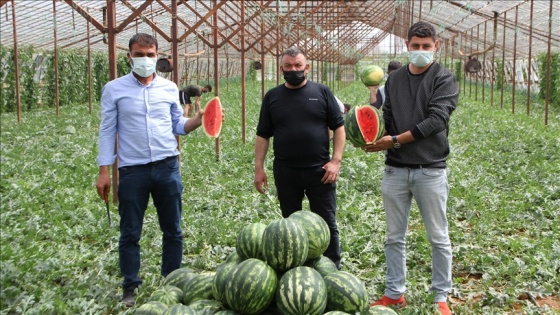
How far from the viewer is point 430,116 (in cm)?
412

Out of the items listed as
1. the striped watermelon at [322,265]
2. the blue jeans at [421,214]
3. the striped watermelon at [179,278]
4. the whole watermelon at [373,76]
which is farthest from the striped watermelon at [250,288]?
the whole watermelon at [373,76]

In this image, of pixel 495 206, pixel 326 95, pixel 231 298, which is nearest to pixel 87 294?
pixel 231 298

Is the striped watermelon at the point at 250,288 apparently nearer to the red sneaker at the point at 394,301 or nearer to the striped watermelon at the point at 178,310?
the striped watermelon at the point at 178,310

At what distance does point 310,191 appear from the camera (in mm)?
4883

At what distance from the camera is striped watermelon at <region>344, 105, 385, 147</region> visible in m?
4.44

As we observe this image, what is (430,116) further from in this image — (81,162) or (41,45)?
(41,45)

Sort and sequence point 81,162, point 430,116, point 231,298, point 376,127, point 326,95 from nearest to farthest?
point 231,298 < point 430,116 < point 376,127 < point 326,95 < point 81,162

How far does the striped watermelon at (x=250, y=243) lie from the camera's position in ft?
11.5

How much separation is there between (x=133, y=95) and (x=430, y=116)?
2.29 meters

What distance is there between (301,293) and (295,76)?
6.74 feet

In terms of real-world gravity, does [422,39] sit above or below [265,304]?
above

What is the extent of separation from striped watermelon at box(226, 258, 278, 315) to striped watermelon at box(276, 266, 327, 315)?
2.8 inches

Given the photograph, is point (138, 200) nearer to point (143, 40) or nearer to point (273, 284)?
point (143, 40)

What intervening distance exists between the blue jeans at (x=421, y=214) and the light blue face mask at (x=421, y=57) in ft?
2.52
